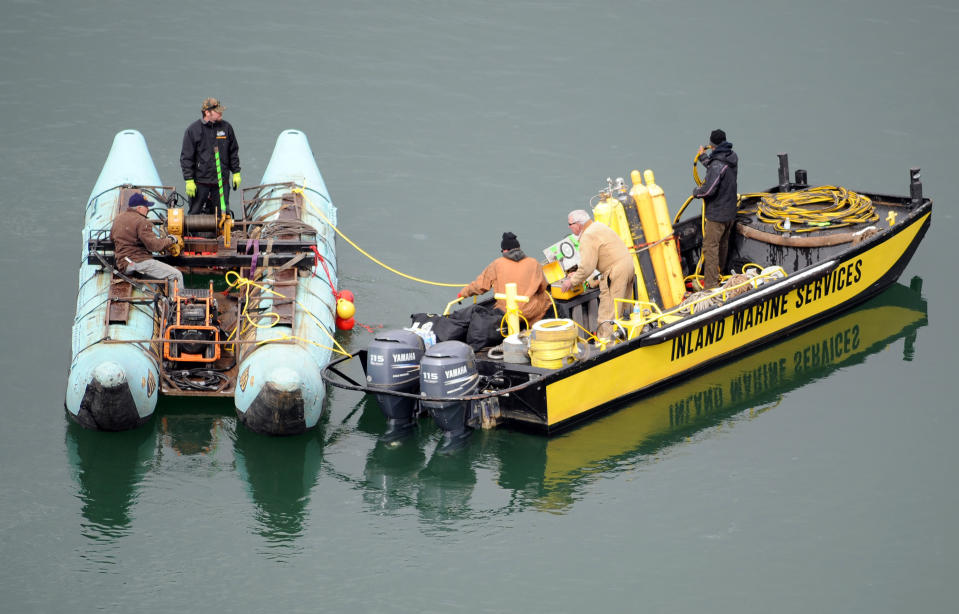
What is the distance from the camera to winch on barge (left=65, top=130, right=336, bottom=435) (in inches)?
508

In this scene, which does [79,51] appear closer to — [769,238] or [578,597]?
[769,238]

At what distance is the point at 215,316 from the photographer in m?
14.0

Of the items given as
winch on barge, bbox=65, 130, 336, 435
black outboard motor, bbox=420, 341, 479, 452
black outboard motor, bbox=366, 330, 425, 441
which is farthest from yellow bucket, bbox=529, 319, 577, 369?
winch on barge, bbox=65, 130, 336, 435

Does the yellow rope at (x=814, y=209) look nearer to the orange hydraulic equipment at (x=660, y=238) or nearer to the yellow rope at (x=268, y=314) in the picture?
the orange hydraulic equipment at (x=660, y=238)

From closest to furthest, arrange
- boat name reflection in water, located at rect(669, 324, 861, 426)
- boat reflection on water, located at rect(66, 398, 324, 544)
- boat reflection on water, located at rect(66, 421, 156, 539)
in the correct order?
1. boat reflection on water, located at rect(66, 421, 156, 539)
2. boat reflection on water, located at rect(66, 398, 324, 544)
3. boat name reflection in water, located at rect(669, 324, 861, 426)

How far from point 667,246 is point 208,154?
201 inches

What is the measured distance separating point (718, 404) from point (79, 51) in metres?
12.5

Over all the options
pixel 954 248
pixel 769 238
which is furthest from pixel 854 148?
pixel 769 238

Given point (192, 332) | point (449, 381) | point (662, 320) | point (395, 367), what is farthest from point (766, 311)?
point (192, 332)

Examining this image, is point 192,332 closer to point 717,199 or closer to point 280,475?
point 280,475

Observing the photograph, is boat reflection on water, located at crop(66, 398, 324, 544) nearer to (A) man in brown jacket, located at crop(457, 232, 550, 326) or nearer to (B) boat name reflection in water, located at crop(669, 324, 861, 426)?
(A) man in brown jacket, located at crop(457, 232, 550, 326)

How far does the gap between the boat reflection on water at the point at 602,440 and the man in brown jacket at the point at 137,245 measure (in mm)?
2523

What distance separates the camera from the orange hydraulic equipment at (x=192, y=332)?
13.7 metres

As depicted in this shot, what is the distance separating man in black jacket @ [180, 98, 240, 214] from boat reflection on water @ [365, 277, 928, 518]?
12.3ft
